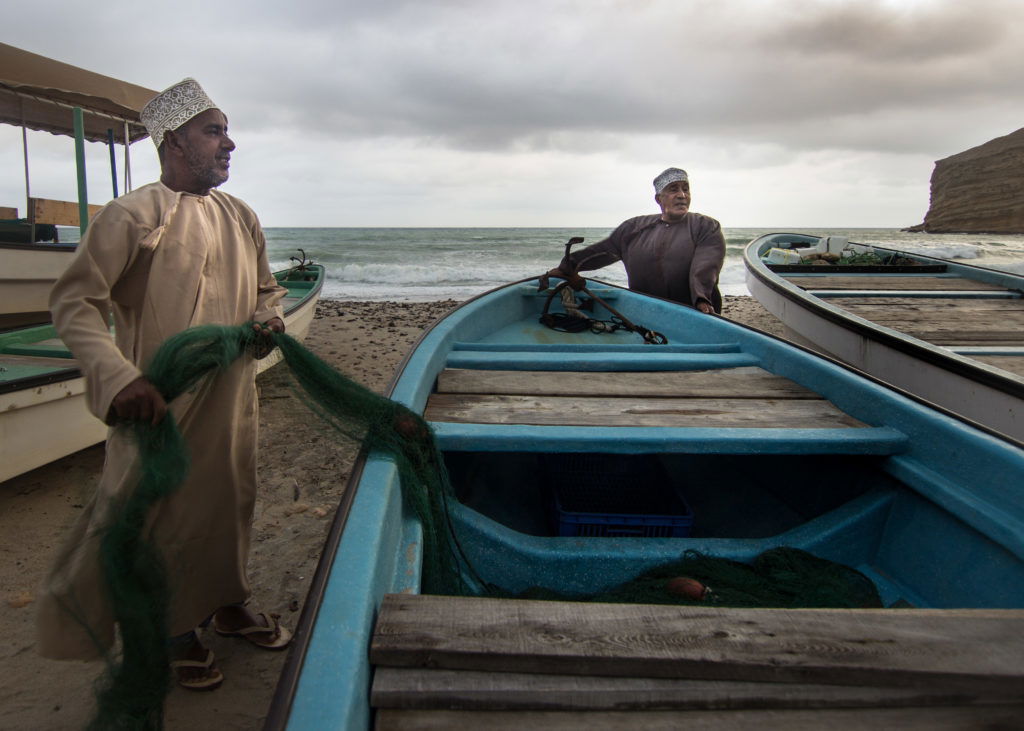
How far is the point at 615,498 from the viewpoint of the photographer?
2873 millimetres

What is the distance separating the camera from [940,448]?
6.68 ft

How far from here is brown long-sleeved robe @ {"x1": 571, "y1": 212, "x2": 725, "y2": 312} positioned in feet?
16.1

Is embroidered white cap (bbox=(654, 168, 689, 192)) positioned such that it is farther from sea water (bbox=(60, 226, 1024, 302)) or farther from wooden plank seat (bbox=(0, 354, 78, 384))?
sea water (bbox=(60, 226, 1024, 302))

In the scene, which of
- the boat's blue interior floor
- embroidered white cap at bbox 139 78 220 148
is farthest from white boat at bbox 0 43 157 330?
the boat's blue interior floor

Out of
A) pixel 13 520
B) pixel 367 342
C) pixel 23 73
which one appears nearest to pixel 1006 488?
pixel 13 520

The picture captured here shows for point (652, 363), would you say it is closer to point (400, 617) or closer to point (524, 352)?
point (524, 352)

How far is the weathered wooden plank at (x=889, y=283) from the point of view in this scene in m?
5.97

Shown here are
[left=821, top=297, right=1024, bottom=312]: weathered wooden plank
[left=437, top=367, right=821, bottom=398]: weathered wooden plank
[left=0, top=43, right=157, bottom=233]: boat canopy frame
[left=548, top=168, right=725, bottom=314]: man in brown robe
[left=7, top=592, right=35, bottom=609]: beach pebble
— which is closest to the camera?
[left=437, top=367, right=821, bottom=398]: weathered wooden plank

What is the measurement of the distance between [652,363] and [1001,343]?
105 inches

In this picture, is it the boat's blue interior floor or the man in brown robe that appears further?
the man in brown robe

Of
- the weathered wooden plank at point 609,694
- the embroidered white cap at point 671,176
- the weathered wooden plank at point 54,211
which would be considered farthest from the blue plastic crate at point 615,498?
the weathered wooden plank at point 54,211

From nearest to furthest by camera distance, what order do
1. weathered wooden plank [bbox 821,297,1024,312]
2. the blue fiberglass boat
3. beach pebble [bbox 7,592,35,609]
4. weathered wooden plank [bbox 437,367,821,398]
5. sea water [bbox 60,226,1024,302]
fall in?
1. the blue fiberglass boat
2. weathered wooden plank [bbox 437,367,821,398]
3. beach pebble [bbox 7,592,35,609]
4. weathered wooden plank [bbox 821,297,1024,312]
5. sea water [bbox 60,226,1024,302]

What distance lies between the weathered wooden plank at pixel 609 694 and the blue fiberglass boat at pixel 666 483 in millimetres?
103

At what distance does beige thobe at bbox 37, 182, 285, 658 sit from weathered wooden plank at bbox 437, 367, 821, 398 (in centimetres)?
95
